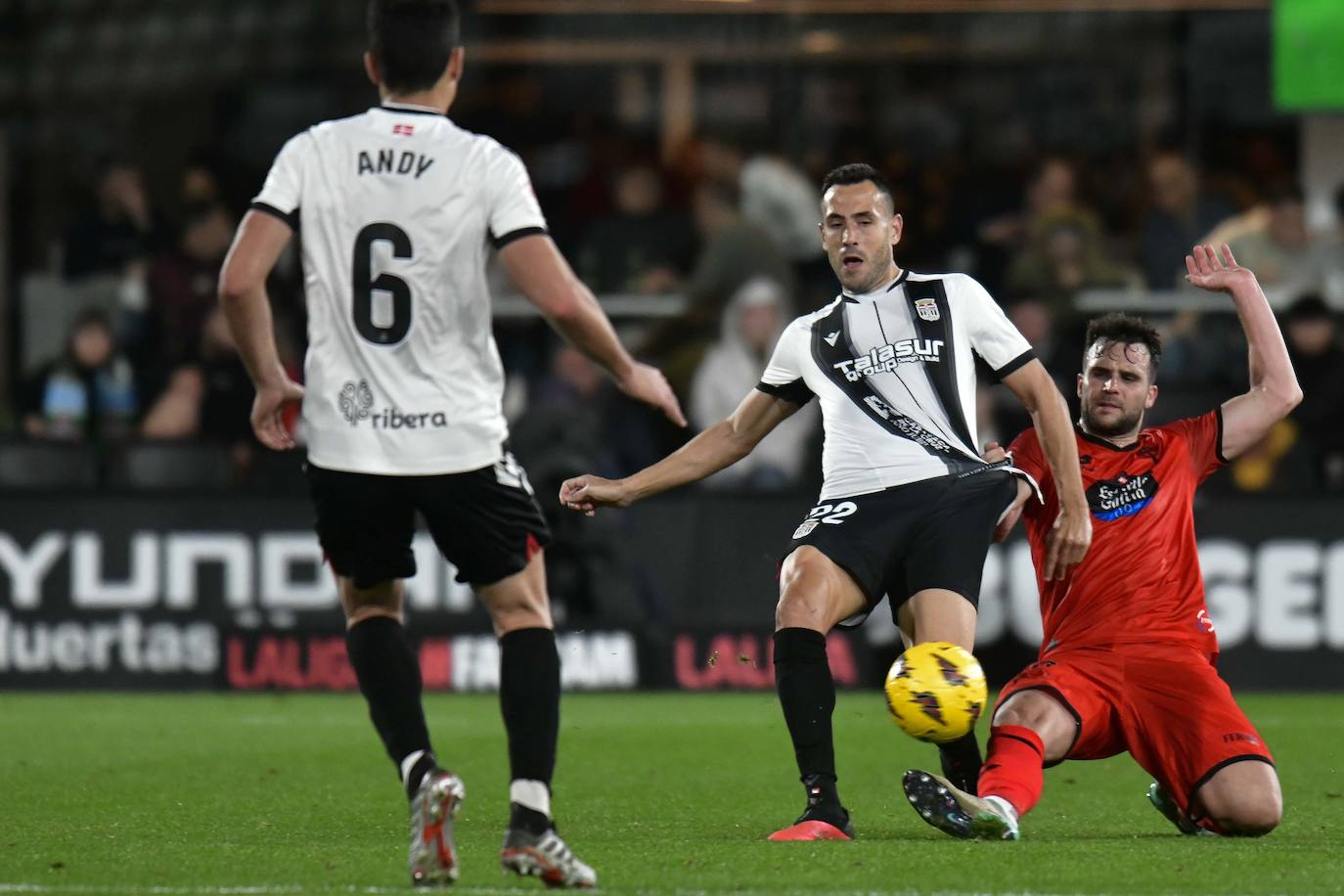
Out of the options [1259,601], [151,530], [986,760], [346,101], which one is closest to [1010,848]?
[986,760]

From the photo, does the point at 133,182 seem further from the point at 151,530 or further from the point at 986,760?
the point at 986,760

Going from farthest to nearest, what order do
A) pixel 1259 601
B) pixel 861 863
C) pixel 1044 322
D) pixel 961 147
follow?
pixel 961 147
pixel 1044 322
pixel 1259 601
pixel 861 863

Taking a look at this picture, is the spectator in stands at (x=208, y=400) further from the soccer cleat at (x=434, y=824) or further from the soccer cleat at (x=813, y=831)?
the soccer cleat at (x=434, y=824)

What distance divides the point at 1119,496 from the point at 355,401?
2.66m

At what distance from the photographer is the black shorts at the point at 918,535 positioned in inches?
252

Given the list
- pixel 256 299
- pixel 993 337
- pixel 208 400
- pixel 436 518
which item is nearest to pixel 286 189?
pixel 256 299

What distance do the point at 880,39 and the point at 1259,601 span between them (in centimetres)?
625

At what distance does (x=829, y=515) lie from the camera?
6.55 meters

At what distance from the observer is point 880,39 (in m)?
16.5

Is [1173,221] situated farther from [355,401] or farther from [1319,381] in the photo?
[355,401]

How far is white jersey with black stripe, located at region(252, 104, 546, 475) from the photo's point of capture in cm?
517

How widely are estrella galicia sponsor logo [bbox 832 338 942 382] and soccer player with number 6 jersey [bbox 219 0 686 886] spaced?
1.40 metres

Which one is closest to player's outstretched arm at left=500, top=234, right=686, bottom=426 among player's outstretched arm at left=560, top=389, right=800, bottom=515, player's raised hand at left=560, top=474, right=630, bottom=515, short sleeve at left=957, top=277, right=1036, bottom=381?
player's raised hand at left=560, top=474, right=630, bottom=515

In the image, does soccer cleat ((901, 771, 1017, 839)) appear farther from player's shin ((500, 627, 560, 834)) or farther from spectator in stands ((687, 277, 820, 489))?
spectator in stands ((687, 277, 820, 489))
